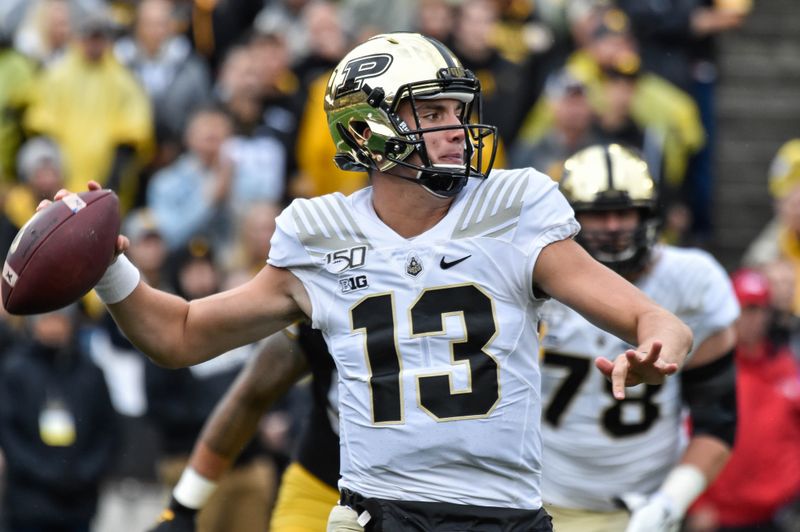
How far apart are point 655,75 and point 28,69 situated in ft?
13.2

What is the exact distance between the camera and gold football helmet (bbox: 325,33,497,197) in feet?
13.5

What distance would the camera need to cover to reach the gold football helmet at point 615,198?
5.42 metres

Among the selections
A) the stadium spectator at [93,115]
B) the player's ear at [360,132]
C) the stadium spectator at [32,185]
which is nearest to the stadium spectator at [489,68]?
the stadium spectator at [93,115]

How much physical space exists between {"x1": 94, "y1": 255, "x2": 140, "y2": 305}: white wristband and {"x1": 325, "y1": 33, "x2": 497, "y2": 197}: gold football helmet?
698mm

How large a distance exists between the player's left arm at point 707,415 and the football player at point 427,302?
1488 mm

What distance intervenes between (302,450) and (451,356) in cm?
156

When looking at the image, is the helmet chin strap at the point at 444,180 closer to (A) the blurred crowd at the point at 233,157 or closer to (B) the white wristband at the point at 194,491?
(B) the white wristband at the point at 194,491

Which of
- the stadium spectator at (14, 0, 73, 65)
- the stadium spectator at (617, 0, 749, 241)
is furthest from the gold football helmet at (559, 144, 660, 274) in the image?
the stadium spectator at (14, 0, 73, 65)

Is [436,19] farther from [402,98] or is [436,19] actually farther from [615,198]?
[402,98]

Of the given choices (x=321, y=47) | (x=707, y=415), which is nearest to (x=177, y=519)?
(x=707, y=415)

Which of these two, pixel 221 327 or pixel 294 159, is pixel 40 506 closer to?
pixel 294 159

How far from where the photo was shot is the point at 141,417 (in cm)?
903

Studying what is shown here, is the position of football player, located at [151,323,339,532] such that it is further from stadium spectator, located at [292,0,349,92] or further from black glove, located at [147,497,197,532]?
stadium spectator, located at [292,0,349,92]

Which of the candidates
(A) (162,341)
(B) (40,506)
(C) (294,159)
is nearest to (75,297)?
(A) (162,341)
